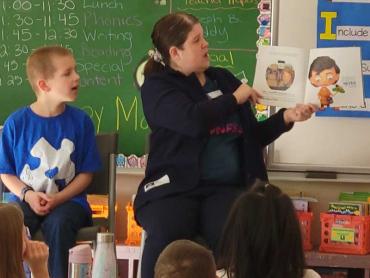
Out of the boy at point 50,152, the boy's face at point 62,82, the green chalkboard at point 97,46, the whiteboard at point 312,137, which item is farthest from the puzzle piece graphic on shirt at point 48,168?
the whiteboard at point 312,137

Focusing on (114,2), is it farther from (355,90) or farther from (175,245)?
(175,245)

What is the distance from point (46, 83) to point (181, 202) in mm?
809

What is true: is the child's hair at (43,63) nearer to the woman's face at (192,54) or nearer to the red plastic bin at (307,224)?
the woman's face at (192,54)

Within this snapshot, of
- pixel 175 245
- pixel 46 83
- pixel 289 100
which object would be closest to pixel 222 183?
pixel 289 100

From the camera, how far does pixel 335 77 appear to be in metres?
3.01

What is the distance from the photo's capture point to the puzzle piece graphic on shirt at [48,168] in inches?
120

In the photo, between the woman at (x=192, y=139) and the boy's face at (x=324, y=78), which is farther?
the boy's face at (x=324, y=78)

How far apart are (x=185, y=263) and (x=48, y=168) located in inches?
56.4

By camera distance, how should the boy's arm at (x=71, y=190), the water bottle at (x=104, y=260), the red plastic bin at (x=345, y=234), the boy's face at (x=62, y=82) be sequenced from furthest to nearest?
1. the red plastic bin at (x=345, y=234)
2. the boy's face at (x=62, y=82)
3. the boy's arm at (x=71, y=190)
4. the water bottle at (x=104, y=260)

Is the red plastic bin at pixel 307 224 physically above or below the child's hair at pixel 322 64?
below

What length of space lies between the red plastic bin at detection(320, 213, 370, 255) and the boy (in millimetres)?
1140

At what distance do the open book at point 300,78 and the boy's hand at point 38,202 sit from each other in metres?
0.92

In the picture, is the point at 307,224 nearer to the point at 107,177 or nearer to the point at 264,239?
the point at 107,177

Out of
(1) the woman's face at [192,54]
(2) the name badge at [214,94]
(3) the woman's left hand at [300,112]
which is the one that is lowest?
(3) the woman's left hand at [300,112]
